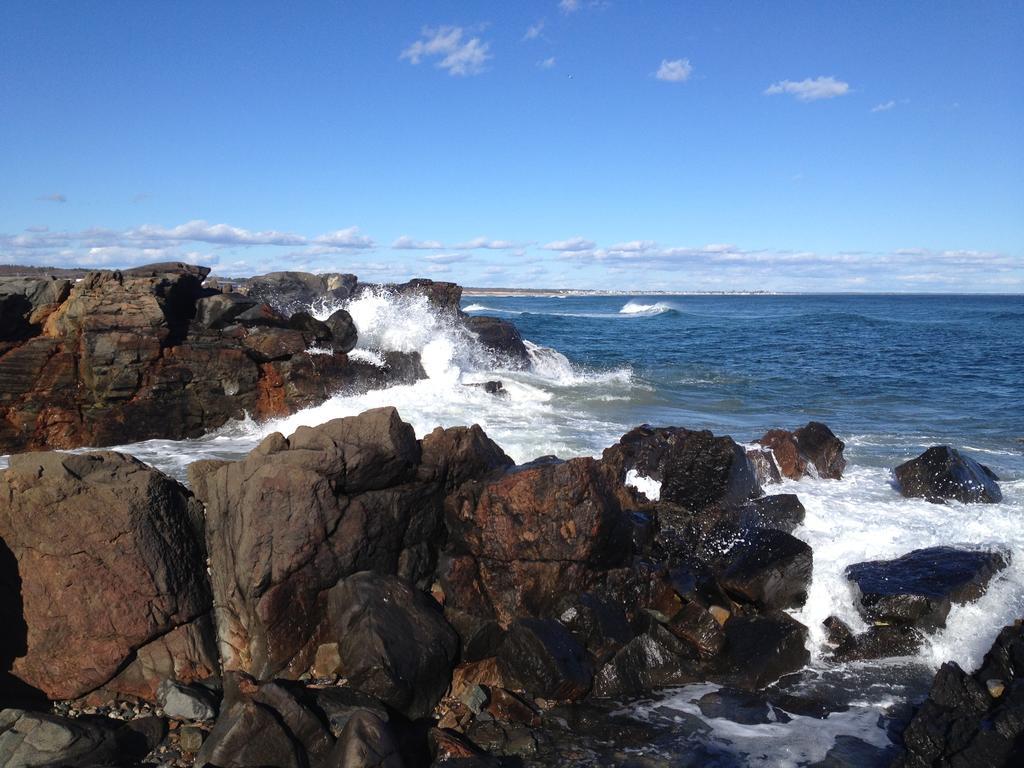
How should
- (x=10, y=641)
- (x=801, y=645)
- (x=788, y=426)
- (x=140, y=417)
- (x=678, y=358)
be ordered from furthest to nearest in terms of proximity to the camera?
(x=678, y=358) → (x=788, y=426) → (x=140, y=417) → (x=801, y=645) → (x=10, y=641)

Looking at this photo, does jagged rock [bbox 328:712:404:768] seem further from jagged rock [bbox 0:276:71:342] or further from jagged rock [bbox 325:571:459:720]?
jagged rock [bbox 0:276:71:342]

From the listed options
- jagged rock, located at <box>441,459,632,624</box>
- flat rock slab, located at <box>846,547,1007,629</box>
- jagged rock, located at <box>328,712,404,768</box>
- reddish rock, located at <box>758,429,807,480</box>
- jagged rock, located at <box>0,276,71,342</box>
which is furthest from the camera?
jagged rock, located at <box>0,276,71,342</box>

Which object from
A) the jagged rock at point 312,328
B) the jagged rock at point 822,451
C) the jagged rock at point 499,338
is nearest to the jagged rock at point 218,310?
the jagged rock at point 312,328

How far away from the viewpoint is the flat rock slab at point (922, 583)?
23.5 ft

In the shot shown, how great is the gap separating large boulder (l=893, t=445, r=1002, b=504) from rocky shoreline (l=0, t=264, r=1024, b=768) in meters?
3.00

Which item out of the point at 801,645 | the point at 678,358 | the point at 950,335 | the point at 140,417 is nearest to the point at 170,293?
the point at 140,417

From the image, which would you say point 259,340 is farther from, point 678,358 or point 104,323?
point 678,358

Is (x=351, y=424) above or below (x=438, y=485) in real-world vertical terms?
above

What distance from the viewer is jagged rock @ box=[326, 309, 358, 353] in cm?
1664

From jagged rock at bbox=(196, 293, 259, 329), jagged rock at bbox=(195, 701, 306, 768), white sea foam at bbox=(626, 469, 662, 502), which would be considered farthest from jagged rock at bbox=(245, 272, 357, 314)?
jagged rock at bbox=(195, 701, 306, 768)

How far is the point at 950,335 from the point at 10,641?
1881 inches

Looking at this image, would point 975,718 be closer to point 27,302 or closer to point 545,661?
point 545,661

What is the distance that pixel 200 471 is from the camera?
7.38m

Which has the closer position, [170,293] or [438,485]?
[438,485]
